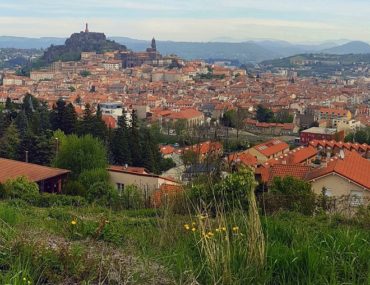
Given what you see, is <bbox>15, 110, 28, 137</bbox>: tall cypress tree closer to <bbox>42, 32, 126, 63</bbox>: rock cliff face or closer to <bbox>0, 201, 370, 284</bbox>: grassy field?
<bbox>0, 201, 370, 284</bbox>: grassy field

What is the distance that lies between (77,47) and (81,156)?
7609 centimetres

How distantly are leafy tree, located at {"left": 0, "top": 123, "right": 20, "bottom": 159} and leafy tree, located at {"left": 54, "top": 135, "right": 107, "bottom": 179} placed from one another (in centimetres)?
467

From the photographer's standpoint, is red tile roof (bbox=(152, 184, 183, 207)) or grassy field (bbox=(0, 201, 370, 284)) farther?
red tile roof (bbox=(152, 184, 183, 207))

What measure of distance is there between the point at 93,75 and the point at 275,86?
26.1m

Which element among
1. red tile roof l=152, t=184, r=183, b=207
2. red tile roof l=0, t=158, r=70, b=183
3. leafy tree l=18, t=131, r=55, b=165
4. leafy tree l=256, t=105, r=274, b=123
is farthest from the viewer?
leafy tree l=256, t=105, r=274, b=123

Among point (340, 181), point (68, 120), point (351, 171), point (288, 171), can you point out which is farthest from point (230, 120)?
point (340, 181)

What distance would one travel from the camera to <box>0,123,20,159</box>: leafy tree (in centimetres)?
1973

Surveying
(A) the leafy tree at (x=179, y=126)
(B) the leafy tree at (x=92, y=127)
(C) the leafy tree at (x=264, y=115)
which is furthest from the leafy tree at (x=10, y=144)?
(C) the leafy tree at (x=264, y=115)

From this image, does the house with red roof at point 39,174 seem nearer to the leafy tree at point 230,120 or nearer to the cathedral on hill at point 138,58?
the leafy tree at point 230,120

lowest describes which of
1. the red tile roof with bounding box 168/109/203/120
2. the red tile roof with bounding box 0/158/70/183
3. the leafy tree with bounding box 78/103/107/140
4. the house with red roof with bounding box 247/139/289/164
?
the red tile roof with bounding box 168/109/203/120

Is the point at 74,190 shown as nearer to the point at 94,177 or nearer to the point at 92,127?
the point at 94,177

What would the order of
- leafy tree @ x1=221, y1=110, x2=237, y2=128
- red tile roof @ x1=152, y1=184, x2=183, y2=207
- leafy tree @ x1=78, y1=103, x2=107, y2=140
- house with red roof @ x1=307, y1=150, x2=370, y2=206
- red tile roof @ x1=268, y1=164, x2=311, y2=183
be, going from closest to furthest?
red tile roof @ x1=152, y1=184, x2=183, y2=207, house with red roof @ x1=307, y1=150, x2=370, y2=206, red tile roof @ x1=268, y1=164, x2=311, y2=183, leafy tree @ x1=78, y1=103, x2=107, y2=140, leafy tree @ x1=221, y1=110, x2=237, y2=128

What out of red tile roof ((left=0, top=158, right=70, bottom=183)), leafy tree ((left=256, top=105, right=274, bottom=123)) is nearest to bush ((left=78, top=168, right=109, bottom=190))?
red tile roof ((left=0, top=158, right=70, bottom=183))

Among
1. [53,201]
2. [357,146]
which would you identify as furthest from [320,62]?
[53,201]
